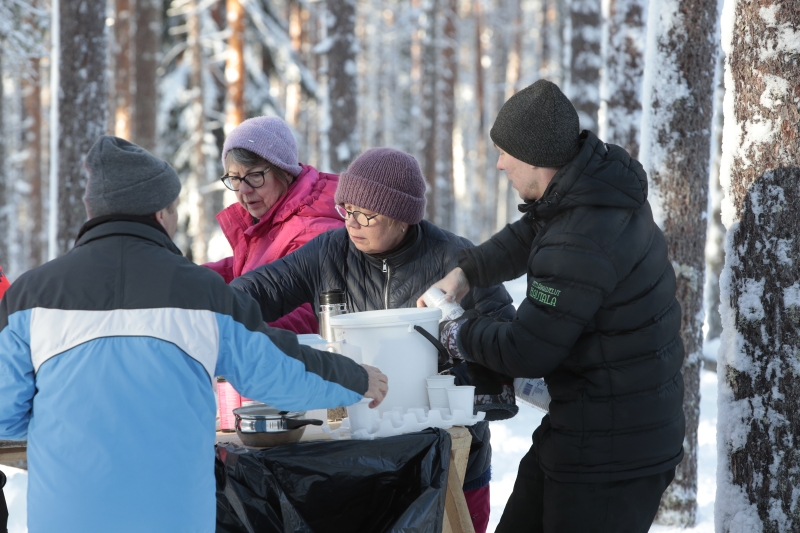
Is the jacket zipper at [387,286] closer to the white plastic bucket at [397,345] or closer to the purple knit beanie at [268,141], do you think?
the white plastic bucket at [397,345]

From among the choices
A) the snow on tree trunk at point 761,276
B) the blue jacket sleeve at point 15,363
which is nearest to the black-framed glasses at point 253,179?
the blue jacket sleeve at point 15,363

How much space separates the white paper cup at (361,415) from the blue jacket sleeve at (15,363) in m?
0.96

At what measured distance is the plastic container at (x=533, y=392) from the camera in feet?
9.16

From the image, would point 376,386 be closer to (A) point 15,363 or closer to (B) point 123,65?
(A) point 15,363

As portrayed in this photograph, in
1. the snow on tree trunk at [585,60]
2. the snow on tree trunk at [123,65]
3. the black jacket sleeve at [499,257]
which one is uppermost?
the snow on tree trunk at [123,65]

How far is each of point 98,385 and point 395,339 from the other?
103 centimetres

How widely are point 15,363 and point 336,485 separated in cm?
101

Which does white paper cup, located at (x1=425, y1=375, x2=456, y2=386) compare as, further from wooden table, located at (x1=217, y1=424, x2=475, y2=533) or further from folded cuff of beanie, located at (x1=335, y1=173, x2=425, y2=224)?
folded cuff of beanie, located at (x1=335, y1=173, x2=425, y2=224)

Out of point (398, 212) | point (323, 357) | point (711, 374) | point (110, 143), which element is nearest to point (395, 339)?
Result: point (323, 357)

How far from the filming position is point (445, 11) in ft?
63.6

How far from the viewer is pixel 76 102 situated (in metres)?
6.56

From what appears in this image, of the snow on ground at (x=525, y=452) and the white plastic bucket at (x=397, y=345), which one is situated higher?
the white plastic bucket at (x=397, y=345)

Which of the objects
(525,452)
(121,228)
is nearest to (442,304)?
(121,228)

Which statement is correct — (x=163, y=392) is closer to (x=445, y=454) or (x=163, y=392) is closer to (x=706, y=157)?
(x=445, y=454)
